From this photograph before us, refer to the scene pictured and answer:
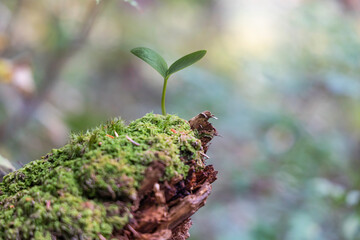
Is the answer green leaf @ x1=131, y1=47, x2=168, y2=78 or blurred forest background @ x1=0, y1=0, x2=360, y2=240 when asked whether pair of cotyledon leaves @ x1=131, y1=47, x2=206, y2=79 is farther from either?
blurred forest background @ x1=0, y1=0, x2=360, y2=240

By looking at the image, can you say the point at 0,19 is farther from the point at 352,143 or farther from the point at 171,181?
the point at 352,143

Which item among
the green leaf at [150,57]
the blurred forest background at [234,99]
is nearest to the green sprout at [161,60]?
the green leaf at [150,57]

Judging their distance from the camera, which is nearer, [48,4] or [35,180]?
[35,180]

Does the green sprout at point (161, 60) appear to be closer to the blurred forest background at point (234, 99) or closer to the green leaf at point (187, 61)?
the green leaf at point (187, 61)

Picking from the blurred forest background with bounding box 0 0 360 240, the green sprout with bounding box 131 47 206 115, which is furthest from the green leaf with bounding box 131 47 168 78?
the blurred forest background with bounding box 0 0 360 240

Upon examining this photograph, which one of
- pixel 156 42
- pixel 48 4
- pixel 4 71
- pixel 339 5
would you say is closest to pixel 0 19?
pixel 48 4

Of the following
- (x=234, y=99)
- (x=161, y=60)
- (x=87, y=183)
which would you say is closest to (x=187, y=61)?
(x=161, y=60)
